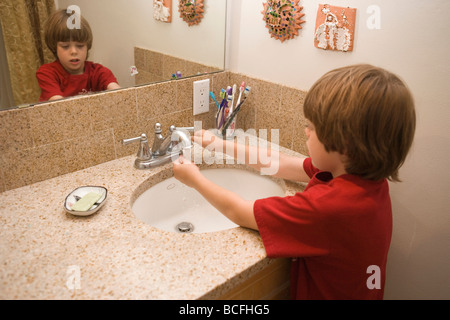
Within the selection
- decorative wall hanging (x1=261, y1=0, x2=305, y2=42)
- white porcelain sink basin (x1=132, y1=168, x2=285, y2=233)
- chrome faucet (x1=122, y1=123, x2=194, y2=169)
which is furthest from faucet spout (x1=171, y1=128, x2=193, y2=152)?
decorative wall hanging (x1=261, y1=0, x2=305, y2=42)

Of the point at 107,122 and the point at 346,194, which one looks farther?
the point at 107,122

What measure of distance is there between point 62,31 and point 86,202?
1.49ft

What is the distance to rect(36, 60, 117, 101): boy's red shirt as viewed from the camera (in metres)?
0.91

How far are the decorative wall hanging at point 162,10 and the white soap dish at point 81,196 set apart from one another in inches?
23.1

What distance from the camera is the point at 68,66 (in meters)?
0.95

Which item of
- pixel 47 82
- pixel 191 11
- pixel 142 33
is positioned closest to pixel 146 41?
pixel 142 33

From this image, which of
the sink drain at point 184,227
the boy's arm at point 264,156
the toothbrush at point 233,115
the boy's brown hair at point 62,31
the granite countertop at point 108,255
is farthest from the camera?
the toothbrush at point 233,115

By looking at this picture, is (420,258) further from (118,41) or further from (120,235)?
(118,41)

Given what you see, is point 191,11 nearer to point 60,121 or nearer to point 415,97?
point 60,121

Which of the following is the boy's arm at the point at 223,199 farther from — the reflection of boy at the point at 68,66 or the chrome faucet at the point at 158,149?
the reflection of boy at the point at 68,66

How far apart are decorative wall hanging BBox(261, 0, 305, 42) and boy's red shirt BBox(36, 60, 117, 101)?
1.77ft

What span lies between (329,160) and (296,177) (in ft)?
0.83

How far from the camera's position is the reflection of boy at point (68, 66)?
35.4 inches

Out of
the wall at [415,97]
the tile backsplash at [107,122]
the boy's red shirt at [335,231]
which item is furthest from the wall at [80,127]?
the boy's red shirt at [335,231]
